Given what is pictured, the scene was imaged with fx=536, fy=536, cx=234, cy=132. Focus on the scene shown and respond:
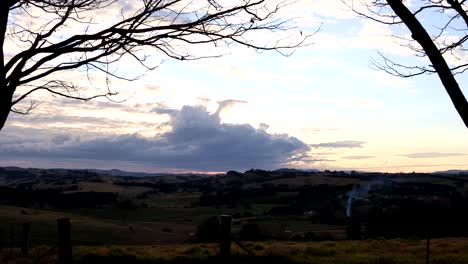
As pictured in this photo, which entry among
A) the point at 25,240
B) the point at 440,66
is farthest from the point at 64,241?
the point at 440,66

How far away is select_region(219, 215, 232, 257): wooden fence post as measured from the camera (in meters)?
9.67

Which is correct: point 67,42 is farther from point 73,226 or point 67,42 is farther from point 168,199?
point 168,199

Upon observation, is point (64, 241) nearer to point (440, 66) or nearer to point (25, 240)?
point (25, 240)

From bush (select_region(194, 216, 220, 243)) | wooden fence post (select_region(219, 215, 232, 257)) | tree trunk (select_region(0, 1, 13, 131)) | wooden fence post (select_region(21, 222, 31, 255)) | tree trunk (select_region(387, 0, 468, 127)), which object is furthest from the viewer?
bush (select_region(194, 216, 220, 243))

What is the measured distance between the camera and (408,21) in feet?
18.6

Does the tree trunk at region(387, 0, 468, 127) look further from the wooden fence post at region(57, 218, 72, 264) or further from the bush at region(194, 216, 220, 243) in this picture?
the bush at region(194, 216, 220, 243)

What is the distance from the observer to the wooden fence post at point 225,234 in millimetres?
9672

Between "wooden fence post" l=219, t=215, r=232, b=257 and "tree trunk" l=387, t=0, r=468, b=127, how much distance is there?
5160 mm

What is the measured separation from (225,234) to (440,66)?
18.0 feet

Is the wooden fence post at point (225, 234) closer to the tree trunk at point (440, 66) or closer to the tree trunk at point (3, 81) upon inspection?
the tree trunk at point (3, 81)

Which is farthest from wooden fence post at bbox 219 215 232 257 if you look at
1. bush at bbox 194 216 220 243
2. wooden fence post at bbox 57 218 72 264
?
bush at bbox 194 216 220 243

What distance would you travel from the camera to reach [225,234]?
9727mm

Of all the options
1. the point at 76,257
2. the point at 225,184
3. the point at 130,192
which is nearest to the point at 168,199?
the point at 130,192

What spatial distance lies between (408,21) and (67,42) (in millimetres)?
3617
